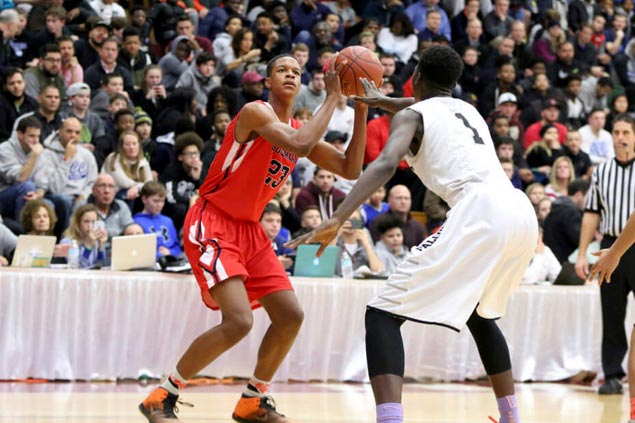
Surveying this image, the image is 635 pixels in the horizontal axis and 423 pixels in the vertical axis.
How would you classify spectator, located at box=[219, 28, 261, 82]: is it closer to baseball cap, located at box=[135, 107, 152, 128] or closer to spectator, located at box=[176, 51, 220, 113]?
spectator, located at box=[176, 51, 220, 113]

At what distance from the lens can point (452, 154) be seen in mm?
4801

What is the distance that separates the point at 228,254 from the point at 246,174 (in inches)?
18.8

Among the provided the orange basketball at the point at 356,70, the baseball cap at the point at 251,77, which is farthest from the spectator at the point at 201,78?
the orange basketball at the point at 356,70

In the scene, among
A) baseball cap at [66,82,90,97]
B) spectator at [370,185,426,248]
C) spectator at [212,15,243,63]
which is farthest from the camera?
spectator at [212,15,243,63]

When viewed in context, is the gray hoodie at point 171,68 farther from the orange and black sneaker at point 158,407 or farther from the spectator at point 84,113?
the orange and black sneaker at point 158,407

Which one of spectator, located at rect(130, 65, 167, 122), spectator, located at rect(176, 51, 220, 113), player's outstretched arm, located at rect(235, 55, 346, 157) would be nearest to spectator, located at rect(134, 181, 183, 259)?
spectator, located at rect(130, 65, 167, 122)

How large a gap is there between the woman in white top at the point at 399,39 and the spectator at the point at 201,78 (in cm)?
311

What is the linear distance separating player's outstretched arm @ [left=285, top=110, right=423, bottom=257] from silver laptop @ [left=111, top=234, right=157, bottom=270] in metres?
4.52

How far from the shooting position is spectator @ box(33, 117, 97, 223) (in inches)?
424

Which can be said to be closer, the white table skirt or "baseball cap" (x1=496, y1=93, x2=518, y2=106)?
the white table skirt

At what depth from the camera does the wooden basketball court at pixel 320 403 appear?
6.82 metres

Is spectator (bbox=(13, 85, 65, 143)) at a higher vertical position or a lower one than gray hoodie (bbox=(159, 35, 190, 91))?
lower

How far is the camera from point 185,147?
1144cm

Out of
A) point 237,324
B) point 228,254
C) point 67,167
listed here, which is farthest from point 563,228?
point 237,324
